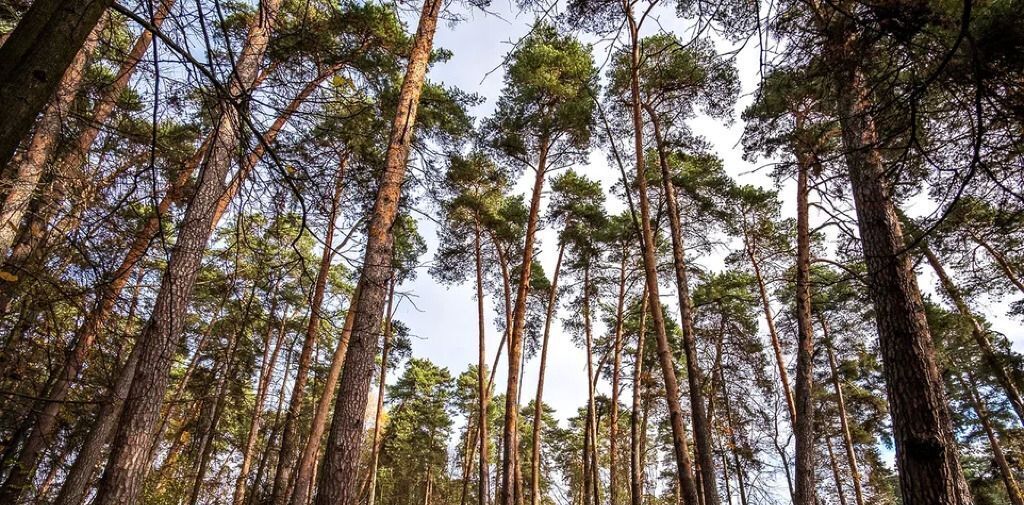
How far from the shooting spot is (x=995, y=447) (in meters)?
12.9

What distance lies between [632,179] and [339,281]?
11.2 meters

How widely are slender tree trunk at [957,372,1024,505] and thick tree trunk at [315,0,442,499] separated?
58.4ft

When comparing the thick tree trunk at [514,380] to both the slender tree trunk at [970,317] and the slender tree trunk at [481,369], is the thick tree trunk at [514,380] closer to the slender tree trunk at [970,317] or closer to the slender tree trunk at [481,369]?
the slender tree trunk at [481,369]

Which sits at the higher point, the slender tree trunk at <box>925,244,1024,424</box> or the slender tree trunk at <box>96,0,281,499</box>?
the slender tree trunk at <box>925,244,1024,424</box>

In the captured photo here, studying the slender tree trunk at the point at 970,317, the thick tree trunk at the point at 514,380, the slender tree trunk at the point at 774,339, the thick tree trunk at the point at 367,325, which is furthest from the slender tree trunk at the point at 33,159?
the slender tree trunk at the point at 970,317

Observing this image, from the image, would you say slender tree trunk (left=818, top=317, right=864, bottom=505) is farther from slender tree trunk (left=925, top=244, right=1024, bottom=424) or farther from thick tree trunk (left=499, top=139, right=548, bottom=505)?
thick tree trunk (left=499, top=139, right=548, bottom=505)

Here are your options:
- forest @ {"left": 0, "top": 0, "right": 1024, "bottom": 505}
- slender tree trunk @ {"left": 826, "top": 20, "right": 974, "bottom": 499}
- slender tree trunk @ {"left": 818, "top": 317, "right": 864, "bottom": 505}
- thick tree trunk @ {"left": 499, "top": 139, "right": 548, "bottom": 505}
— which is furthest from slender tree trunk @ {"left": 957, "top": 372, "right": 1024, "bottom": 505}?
thick tree trunk @ {"left": 499, "top": 139, "right": 548, "bottom": 505}

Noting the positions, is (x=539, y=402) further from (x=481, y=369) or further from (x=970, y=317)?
(x=970, y=317)

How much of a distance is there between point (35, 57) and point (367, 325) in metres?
3.45

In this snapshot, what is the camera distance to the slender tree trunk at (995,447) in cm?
1205

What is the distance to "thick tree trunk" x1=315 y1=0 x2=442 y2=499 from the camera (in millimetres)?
3814

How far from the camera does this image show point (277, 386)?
1747cm

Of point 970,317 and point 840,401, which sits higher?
point 970,317

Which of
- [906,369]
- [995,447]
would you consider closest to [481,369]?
[906,369]
